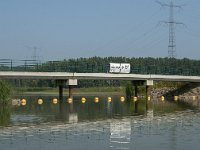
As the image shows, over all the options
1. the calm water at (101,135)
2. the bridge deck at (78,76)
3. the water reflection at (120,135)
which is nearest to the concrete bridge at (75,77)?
the bridge deck at (78,76)

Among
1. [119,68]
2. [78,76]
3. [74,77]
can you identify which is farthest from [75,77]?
[119,68]

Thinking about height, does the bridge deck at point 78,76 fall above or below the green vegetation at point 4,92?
above

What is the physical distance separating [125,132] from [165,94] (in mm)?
49080

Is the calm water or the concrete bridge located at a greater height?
the concrete bridge

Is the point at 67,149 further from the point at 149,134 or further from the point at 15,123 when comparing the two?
the point at 15,123

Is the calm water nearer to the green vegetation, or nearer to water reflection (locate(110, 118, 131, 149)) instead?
water reflection (locate(110, 118, 131, 149))

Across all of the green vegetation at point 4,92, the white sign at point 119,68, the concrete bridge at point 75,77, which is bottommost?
the green vegetation at point 4,92

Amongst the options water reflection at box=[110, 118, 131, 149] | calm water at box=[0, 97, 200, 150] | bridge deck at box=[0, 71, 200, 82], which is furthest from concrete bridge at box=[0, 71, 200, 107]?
water reflection at box=[110, 118, 131, 149]

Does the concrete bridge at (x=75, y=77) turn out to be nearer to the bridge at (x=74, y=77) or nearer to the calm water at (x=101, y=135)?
the bridge at (x=74, y=77)

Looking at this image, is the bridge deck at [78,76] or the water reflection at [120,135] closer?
the water reflection at [120,135]

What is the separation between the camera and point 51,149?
65.0 ft

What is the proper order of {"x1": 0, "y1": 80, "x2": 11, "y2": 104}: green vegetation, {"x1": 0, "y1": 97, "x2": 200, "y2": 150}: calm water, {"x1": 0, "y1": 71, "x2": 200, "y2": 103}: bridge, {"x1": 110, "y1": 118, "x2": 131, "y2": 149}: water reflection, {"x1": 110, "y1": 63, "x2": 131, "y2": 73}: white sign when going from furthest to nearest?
{"x1": 110, "y1": 63, "x2": 131, "y2": 73}: white sign, {"x1": 0, "y1": 80, "x2": 11, "y2": 104}: green vegetation, {"x1": 0, "y1": 71, "x2": 200, "y2": 103}: bridge, {"x1": 110, "y1": 118, "x2": 131, "y2": 149}: water reflection, {"x1": 0, "y1": 97, "x2": 200, "y2": 150}: calm water

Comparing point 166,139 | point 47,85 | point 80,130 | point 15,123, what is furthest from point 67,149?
point 47,85

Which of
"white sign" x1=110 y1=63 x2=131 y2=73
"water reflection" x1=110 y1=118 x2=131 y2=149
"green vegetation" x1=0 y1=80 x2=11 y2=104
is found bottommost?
"water reflection" x1=110 y1=118 x2=131 y2=149
